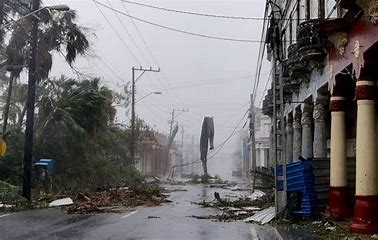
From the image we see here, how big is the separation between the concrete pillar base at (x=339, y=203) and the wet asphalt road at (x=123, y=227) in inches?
74.5

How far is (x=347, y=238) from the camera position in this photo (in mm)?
11578

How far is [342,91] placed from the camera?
15023 millimetres

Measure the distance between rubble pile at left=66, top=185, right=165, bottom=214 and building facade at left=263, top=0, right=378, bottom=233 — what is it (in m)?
7.49

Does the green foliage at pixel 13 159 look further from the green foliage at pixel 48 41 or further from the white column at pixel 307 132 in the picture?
the white column at pixel 307 132

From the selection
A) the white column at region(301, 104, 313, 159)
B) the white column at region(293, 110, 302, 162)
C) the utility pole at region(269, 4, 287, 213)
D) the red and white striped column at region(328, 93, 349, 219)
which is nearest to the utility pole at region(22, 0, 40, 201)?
the utility pole at region(269, 4, 287, 213)

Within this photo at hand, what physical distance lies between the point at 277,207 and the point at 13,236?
7637 millimetres

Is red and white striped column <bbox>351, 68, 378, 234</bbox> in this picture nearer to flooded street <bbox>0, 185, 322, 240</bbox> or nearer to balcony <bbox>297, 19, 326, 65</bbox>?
flooded street <bbox>0, 185, 322, 240</bbox>

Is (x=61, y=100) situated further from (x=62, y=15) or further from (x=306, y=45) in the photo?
(x=306, y=45)

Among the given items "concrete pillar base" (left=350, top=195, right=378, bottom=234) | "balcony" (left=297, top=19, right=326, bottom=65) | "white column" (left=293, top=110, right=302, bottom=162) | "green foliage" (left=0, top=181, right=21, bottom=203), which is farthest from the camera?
"white column" (left=293, top=110, right=302, bottom=162)

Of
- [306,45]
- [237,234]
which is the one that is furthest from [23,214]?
[306,45]

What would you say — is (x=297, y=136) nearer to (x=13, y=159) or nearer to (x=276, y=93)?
(x=276, y=93)

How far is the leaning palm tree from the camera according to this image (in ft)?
88.3

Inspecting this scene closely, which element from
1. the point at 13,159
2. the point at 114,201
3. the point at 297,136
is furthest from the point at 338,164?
the point at 13,159

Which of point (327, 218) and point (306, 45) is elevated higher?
point (306, 45)
